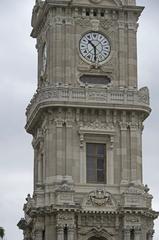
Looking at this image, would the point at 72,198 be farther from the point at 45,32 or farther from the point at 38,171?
the point at 45,32

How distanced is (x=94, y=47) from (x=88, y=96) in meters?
3.99

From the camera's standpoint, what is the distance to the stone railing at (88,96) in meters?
90.9

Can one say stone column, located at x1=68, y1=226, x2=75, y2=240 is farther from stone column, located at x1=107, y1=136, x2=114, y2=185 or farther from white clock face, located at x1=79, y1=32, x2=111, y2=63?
white clock face, located at x1=79, y1=32, x2=111, y2=63

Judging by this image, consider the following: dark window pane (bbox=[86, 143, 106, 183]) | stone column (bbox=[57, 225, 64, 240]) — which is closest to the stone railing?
dark window pane (bbox=[86, 143, 106, 183])

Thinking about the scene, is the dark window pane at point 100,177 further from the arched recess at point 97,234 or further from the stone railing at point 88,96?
the stone railing at point 88,96

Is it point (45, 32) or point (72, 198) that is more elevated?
point (45, 32)

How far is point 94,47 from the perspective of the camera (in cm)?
9350

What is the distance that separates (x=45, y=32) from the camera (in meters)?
95.5

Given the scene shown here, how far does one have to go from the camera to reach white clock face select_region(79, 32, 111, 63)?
93.1 metres

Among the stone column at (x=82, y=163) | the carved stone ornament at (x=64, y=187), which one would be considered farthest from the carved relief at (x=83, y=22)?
the carved stone ornament at (x=64, y=187)

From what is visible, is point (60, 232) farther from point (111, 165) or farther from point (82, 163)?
point (111, 165)

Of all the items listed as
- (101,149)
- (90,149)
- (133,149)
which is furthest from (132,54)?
(90,149)

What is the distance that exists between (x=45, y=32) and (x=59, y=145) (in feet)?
31.1

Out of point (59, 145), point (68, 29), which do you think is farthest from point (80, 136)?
point (68, 29)
